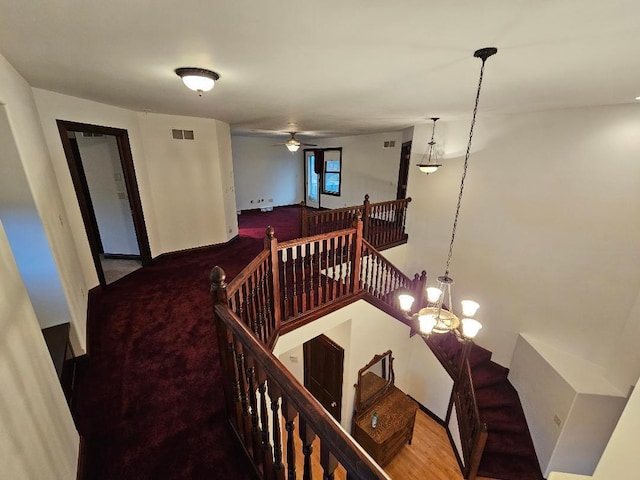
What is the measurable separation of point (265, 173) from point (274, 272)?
295 inches

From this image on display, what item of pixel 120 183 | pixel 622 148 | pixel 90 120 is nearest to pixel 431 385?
pixel 622 148

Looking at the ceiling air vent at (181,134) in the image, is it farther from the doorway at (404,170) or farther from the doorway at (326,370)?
the doorway at (404,170)

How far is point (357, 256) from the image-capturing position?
346 centimetres

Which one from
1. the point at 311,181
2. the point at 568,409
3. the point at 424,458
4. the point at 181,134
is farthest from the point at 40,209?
the point at 311,181

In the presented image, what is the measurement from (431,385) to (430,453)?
1.06 meters

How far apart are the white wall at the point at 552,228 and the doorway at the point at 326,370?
2681 millimetres

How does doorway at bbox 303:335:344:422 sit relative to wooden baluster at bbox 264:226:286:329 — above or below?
below

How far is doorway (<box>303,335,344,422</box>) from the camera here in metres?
4.52

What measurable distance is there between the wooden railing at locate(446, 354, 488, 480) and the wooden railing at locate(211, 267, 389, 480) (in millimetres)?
3427

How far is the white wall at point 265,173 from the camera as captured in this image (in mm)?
8850

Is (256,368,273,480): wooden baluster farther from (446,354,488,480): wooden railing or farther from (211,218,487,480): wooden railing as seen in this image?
(446,354,488,480): wooden railing

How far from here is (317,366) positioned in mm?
5152

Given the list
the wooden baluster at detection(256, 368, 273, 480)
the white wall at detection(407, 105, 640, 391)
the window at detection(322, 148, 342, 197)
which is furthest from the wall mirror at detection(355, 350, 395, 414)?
the window at detection(322, 148, 342, 197)

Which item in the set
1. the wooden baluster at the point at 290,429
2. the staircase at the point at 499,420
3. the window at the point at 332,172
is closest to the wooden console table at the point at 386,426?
the staircase at the point at 499,420
